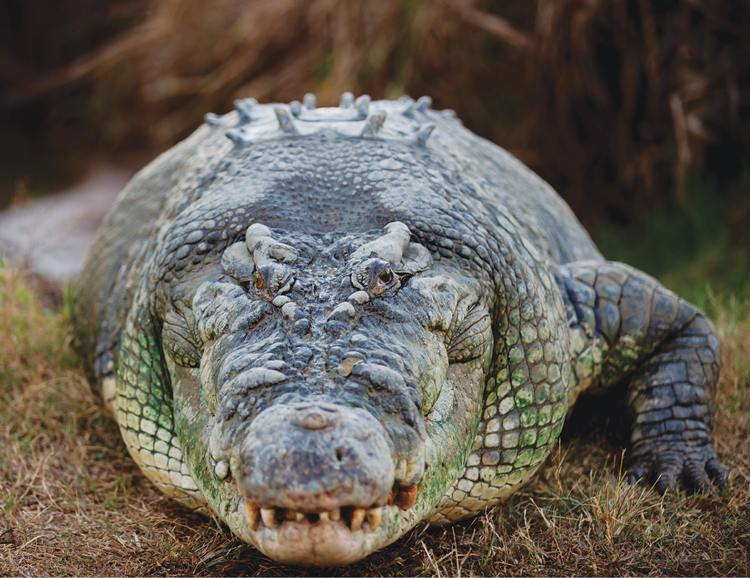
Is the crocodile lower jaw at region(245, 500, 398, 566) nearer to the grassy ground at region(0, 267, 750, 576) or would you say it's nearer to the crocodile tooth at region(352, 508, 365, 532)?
the crocodile tooth at region(352, 508, 365, 532)

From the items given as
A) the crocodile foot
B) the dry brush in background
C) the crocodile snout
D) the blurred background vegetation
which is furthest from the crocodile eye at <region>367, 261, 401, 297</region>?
the dry brush in background

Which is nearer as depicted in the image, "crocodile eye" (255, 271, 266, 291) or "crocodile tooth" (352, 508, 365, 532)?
"crocodile tooth" (352, 508, 365, 532)

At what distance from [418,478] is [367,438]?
21cm

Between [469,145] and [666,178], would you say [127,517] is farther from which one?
[666,178]

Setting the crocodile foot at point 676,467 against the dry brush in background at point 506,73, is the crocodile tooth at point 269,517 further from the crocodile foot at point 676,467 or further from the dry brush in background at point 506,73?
the dry brush in background at point 506,73

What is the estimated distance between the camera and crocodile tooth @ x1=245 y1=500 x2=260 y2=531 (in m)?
1.68

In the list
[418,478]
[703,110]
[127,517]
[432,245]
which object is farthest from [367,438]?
[703,110]

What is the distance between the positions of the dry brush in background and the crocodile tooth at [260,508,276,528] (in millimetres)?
4532

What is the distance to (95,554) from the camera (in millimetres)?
2215

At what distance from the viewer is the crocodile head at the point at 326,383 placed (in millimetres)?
1592

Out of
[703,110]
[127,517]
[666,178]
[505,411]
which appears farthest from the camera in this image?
[666,178]

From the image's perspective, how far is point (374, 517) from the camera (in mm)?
1655

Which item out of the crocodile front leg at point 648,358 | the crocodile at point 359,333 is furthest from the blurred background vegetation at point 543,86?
the crocodile at point 359,333

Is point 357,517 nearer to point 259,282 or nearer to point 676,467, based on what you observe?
point 259,282
